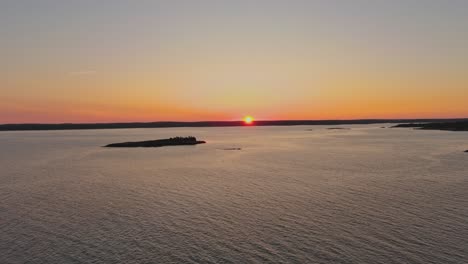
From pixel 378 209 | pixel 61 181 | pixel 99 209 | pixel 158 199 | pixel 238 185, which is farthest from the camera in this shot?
pixel 61 181

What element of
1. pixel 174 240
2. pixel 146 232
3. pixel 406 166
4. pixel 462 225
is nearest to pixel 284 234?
pixel 174 240

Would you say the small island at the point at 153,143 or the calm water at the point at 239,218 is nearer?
the calm water at the point at 239,218

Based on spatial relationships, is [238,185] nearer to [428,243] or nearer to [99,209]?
[99,209]

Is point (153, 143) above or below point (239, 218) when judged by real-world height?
above

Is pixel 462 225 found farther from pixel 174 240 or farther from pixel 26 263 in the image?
pixel 26 263

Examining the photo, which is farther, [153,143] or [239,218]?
[153,143]

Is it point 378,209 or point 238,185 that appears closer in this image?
point 378,209

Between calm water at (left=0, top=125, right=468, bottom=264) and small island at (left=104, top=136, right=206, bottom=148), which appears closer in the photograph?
calm water at (left=0, top=125, right=468, bottom=264)

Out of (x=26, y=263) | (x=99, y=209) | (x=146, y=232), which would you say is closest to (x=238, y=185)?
(x=99, y=209)

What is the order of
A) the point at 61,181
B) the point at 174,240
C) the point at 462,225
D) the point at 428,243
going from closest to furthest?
the point at 428,243 < the point at 174,240 < the point at 462,225 < the point at 61,181
